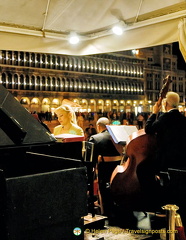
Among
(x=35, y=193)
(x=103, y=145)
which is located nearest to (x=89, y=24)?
(x=103, y=145)

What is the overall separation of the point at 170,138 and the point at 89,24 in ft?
4.87

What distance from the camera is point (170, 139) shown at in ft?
11.2

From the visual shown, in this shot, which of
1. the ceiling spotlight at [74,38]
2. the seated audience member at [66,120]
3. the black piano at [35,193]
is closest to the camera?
the black piano at [35,193]

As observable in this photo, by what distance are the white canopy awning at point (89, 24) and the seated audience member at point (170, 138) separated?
32.7 inches

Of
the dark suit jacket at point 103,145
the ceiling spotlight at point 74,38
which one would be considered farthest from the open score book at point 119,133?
the ceiling spotlight at point 74,38

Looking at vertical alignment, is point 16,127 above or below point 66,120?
below

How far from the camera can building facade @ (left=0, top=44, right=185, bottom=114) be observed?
26.9 metres

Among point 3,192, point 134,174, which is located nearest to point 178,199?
point 134,174

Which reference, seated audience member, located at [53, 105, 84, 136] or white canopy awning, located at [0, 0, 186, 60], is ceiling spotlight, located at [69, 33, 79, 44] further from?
seated audience member, located at [53, 105, 84, 136]

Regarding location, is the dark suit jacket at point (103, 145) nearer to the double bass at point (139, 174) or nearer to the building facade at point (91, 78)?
the double bass at point (139, 174)

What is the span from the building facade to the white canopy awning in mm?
23380

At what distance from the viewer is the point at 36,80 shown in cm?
2803

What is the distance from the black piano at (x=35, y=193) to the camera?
100 centimetres

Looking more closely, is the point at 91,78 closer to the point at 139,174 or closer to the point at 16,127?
the point at 139,174
